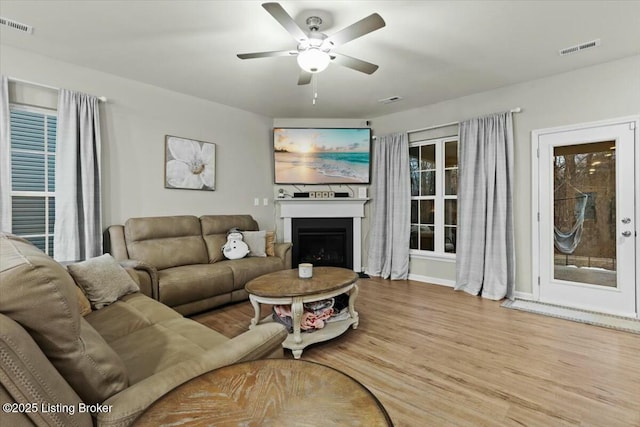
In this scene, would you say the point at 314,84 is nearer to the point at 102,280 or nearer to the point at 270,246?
the point at 270,246

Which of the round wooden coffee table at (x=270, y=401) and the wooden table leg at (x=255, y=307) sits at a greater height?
the round wooden coffee table at (x=270, y=401)

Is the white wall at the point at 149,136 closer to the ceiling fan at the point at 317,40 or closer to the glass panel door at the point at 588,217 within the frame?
the ceiling fan at the point at 317,40

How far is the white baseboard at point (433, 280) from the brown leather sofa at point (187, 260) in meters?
2.05

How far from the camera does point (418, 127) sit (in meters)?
4.55

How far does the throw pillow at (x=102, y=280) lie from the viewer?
2.07 metres

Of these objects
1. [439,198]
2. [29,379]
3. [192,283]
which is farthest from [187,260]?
[439,198]

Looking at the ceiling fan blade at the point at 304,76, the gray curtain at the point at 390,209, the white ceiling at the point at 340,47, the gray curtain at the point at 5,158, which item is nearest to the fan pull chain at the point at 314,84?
the white ceiling at the point at 340,47

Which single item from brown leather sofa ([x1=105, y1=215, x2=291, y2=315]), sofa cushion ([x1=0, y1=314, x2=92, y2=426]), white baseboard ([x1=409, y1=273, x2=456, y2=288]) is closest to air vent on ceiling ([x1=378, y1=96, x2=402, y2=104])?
brown leather sofa ([x1=105, y1=215, x2=291, y2=315])

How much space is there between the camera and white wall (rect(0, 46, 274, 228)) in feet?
9.98

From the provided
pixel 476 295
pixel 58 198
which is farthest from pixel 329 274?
pixel 58 198

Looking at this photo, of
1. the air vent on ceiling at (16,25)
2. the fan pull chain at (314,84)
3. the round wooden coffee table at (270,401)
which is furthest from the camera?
the fan pull chain at (314,84)

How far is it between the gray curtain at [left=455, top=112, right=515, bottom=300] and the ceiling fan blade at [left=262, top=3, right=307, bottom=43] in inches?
109

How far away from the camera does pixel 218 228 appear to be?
13.4 feet

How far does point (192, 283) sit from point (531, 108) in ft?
14.3
